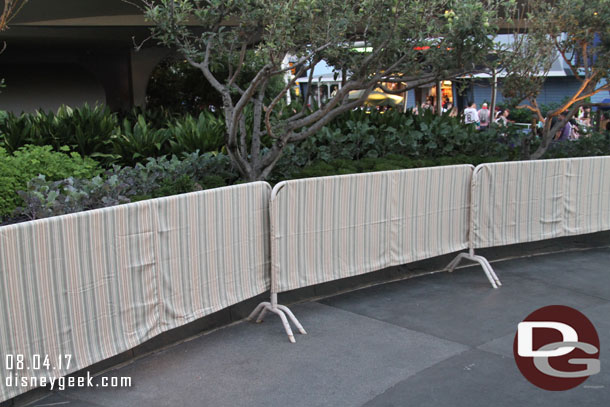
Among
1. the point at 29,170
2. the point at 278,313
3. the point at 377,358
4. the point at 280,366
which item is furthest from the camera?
the point at 29,170

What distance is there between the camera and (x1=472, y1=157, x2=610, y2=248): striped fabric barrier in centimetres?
886

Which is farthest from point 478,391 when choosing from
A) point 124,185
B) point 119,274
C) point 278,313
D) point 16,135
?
point 16,135

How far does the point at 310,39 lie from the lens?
9086mm

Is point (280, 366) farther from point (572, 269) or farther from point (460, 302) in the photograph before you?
point (572, 269)

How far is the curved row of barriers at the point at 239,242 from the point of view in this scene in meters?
4.81

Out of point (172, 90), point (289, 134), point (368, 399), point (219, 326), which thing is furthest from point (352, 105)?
point (172, 90)

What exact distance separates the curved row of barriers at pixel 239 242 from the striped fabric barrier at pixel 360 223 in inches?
0.6

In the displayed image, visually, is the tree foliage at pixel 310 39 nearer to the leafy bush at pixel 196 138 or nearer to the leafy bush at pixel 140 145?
the leafy bush at pixel 196 138

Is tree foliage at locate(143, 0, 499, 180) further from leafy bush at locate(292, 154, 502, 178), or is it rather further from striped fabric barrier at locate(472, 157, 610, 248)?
striped fabric barrier at locate(472, 157, 610, 248)

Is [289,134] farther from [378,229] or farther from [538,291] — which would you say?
[538,291]

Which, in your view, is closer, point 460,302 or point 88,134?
point 460,302

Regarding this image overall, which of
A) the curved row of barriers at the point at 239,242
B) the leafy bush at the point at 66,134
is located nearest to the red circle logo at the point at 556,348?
the curved row of barriers at the point at 239,242

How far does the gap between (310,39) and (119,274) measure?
479cm

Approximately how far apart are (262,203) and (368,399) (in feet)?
Result: 7.60
